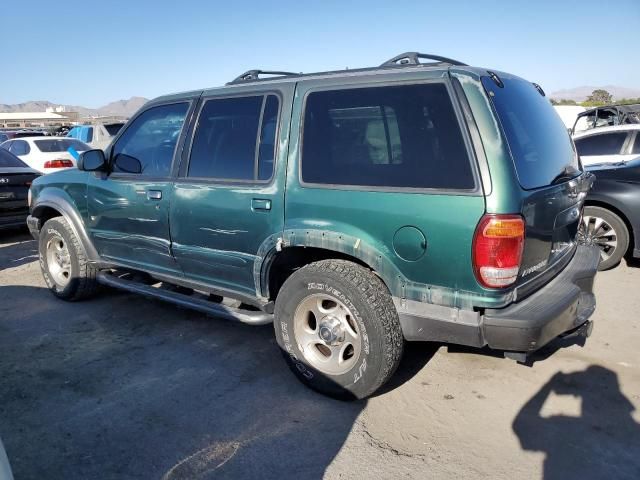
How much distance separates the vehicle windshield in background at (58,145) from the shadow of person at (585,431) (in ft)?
39.8

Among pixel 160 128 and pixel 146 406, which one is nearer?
Answer: pixel 146 406

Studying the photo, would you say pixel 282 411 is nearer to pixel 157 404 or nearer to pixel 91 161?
pixel 157 404

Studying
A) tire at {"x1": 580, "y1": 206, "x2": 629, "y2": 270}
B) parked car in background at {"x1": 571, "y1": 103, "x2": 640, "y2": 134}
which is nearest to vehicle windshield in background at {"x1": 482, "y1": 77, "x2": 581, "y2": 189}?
tire at {"x1": 580, "y1": 206, "x2": 629, "y2": 270}

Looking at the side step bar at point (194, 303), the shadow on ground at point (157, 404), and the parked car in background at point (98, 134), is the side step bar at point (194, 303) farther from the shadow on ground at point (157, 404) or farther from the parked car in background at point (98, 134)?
the parked car in background at point (98, 134)

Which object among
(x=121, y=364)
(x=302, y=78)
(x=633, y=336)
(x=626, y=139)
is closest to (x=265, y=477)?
(x=121, y=364)

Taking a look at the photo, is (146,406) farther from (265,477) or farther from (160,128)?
(160,128)

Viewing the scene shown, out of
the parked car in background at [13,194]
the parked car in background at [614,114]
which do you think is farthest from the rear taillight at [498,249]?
the parked car in background at [614,114]

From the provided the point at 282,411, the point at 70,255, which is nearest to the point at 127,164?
the point at 70,255

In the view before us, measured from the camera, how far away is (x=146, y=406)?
3191 mm

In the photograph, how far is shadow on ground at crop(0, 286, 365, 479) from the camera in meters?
2.67

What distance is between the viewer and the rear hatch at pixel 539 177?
2686 millimetres

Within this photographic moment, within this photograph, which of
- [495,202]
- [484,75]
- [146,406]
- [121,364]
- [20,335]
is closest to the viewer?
[495,202]

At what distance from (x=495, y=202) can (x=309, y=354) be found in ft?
5.10

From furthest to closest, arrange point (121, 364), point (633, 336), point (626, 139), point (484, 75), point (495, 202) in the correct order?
point (626, 139)
point (633, 336)
point (121, 364)
point (484, 75)
point (495, 202)
